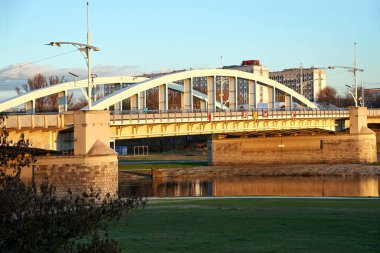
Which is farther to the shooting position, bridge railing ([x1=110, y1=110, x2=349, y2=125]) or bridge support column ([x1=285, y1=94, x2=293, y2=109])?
bridge support column ([x1=285, y1=94, x2=293, y2=109])

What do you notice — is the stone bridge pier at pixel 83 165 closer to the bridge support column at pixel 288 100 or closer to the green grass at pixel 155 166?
the green grass at pixel 155 166

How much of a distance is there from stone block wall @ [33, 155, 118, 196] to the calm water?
534cm

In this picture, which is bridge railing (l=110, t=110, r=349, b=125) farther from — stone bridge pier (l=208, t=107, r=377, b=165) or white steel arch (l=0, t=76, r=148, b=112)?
white steel arch (l=0, t=76, r=148, b=112)

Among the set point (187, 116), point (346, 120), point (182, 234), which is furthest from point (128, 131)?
point (346, 120)

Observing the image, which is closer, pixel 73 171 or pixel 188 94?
pixel 73 171

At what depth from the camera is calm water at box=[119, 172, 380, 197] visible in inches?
2087

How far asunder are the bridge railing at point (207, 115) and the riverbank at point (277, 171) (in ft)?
17.6

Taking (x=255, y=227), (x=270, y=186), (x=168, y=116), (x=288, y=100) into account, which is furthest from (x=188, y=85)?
(x=255, y=227)

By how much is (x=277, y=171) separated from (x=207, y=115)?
15.3 m

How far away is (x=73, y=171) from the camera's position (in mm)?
43750

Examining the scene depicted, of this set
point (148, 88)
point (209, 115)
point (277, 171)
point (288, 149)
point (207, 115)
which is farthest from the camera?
point (288, 149)

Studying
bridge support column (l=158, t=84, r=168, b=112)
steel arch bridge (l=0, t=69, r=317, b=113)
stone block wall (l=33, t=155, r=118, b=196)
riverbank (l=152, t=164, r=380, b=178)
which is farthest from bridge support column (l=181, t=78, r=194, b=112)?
stone block wall (l=33, t=155, r=118, b=196)

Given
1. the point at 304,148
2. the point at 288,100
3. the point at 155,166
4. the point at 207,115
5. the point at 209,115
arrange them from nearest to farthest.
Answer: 1. the point at 207,115
2. the point at 209,115
3. the point at 155,166
4. the point at 304,148
5. the point at 288,100

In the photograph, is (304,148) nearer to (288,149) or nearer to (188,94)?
(288,149)
